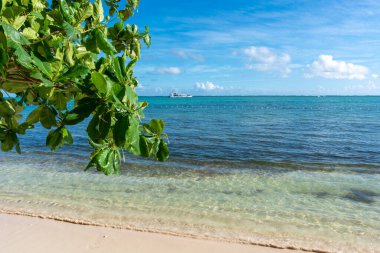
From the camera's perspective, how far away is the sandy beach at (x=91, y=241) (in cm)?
632

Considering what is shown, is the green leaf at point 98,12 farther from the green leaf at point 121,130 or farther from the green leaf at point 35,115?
the green leaf at point 121,130

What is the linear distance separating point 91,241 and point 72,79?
5.77 metres

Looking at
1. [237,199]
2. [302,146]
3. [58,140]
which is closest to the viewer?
[58,140]

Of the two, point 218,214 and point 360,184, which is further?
point 360,184

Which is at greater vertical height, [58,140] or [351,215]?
[58,140]

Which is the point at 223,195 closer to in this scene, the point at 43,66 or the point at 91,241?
the point at 91,241

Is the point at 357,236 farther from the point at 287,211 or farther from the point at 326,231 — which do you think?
the point at 287,211

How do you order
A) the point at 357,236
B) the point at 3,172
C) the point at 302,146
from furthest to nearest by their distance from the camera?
the point at 302,146, the point at 3,172, the point at 357,236

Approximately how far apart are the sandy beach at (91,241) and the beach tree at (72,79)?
4.75 m

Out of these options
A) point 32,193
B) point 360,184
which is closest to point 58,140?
point 32,193

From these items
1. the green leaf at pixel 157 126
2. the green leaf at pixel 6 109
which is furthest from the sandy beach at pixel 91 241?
the green leaf at pixel 157 126

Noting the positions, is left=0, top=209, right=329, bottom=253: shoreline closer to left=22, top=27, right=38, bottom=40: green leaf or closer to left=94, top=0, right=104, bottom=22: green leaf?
left=94, top=0, right=104, bottom=22: green leaf

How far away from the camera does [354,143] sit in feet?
67.5

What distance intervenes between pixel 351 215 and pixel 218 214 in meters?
3.23
